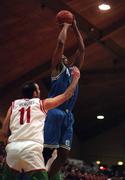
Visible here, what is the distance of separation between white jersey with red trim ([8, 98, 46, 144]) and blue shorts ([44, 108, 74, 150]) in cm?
61

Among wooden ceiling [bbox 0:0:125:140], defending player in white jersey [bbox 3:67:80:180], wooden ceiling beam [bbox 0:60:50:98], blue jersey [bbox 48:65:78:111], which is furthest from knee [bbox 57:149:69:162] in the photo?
wooden ceiling beam [bbox 0:60:50:98]

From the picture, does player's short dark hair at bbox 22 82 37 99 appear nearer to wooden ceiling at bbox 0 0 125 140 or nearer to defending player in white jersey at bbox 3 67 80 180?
defending player in white jersey at bbox 3 67 80 180

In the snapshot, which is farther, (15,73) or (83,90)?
(83,90)

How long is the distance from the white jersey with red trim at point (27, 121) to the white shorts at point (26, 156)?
6 cm

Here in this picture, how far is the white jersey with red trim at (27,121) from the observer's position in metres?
3.99

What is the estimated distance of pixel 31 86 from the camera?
4.19 metres

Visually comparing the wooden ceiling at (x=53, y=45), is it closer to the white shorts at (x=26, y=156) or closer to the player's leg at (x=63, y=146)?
the player's leg at (x=63, y=146)

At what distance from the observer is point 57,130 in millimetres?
4684

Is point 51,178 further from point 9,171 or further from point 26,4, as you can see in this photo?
point 26,4

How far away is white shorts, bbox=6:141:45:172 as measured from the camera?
3.90 m

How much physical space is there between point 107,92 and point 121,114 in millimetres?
4178

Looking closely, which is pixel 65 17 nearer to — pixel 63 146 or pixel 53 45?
pixel 63 146

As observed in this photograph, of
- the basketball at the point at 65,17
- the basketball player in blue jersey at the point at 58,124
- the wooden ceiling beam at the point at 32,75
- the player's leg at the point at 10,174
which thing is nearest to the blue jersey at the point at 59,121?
the basketball player in blue jersey at the point at 58,124

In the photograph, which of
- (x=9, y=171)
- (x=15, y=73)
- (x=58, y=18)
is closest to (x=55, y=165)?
(x=9, y=171)
